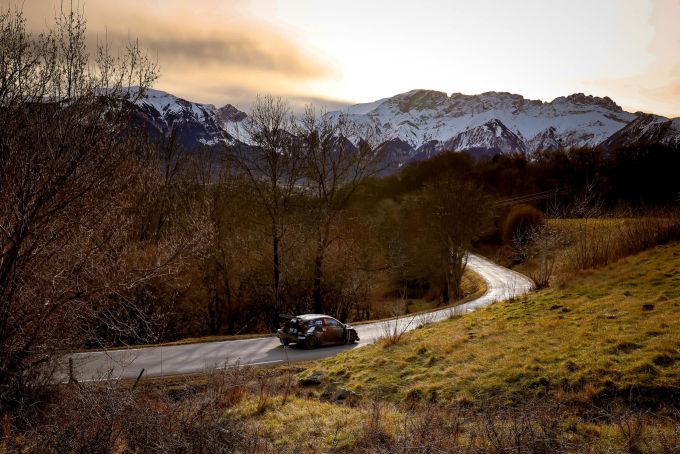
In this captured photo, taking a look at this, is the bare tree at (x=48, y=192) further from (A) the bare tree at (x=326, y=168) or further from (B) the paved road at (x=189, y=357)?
(A) the bare tree at (x=326, y=168)

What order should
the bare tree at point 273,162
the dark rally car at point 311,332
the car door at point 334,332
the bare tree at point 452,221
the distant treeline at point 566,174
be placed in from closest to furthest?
the dark rally car at point 311,332, the car door at point 334,332, the bare tree at point 273,162, the bare tree at point 452,221, the distant treeline at point 566,174

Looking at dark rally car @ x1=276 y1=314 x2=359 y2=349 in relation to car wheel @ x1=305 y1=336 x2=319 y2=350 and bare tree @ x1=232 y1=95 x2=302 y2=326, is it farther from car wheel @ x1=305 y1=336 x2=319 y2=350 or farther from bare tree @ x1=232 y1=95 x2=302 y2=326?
bare tree @ x1=232 y1=95 x2=302 y2=326

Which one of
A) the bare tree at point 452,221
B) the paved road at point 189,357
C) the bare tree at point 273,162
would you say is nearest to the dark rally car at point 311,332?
the paved road at point 189,357

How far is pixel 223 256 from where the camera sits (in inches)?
1235

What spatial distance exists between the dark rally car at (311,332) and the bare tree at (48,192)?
904cm

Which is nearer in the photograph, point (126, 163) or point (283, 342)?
point (126, 163)

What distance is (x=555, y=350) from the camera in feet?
36.9

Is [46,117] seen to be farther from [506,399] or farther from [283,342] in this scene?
[283,342]

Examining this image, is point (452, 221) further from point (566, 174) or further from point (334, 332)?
point (566, 174)

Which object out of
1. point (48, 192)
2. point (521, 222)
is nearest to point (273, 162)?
point (48, 192)

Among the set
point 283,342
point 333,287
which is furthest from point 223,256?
point 283,342

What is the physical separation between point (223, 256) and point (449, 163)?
230 ft

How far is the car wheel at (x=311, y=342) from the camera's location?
62.7ft

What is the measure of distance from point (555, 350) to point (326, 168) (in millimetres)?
22586
